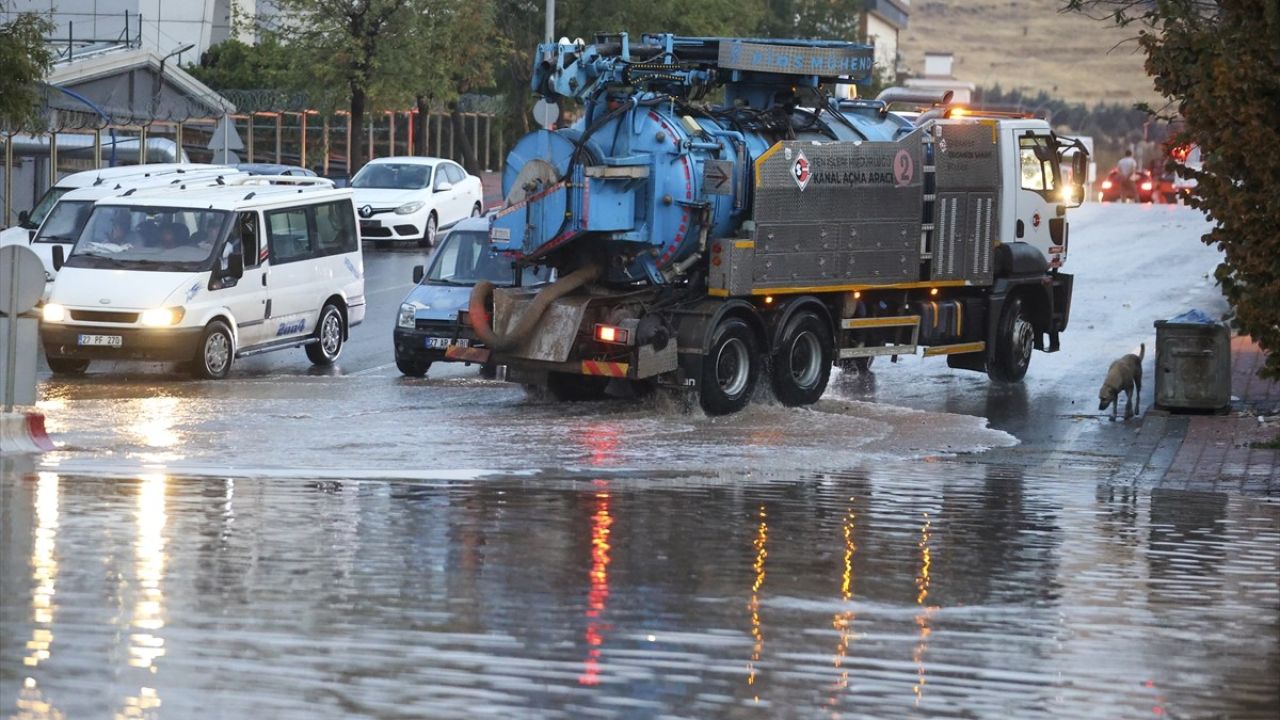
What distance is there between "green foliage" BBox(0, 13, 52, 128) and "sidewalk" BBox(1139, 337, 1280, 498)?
53.7 ft

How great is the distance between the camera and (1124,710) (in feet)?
25.3

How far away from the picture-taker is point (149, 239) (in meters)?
20.8

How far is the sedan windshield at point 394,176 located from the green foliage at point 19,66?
11830 millimetres

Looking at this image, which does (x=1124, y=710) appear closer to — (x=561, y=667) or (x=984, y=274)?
(x=561, y=667)

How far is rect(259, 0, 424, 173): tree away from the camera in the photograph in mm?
48906

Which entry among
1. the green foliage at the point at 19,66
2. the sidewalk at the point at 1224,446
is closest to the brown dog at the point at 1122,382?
the sidewalk at the point at 1224,446

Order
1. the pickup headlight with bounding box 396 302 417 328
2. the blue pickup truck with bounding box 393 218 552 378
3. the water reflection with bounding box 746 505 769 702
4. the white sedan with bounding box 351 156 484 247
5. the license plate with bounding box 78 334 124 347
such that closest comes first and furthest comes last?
the water reflection with bounding box 746 505 769 702
the license plate with bounding box 78 334 124 347
the blue pickup truck with bounding box 393 218 552 378
the pickup headlight with bounding box 396 302 417 328
the white sedan with bounding box 351 156 484 247

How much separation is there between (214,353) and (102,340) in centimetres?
111

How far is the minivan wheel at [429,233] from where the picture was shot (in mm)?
40188

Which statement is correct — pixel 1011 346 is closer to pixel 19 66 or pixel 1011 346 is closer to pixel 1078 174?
pixel 1078 174

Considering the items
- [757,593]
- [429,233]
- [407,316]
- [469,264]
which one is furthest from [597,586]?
[429,233]

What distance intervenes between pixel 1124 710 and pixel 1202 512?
5760 millimetres

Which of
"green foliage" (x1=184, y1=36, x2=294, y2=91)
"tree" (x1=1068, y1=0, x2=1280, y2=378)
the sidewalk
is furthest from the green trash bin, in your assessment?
"green foliage" (x1=184, y1=36, x2=294, y2=91)

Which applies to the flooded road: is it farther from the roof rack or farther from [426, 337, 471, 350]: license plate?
the roof rack
